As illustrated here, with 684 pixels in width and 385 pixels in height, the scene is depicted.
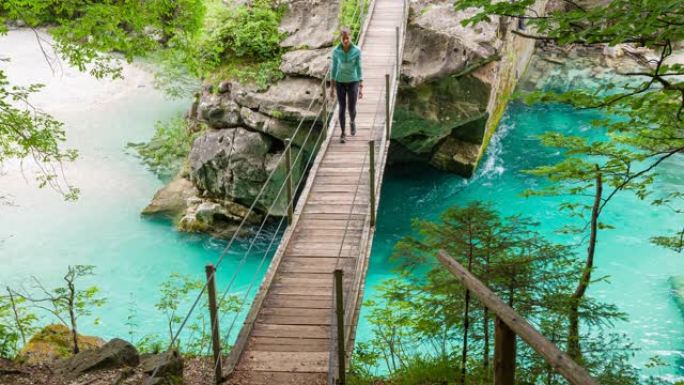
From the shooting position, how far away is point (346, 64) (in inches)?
310

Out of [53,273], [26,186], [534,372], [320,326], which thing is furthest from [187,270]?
[534,372]

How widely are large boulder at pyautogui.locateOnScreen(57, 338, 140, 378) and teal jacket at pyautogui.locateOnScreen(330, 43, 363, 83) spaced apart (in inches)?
170

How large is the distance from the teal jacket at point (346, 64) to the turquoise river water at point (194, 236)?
11.0ft

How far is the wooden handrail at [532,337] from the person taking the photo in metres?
2.45

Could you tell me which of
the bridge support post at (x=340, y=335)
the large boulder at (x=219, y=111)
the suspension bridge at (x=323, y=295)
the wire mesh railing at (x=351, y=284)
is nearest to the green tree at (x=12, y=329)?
the suspension bridge at (x=323, y=295)

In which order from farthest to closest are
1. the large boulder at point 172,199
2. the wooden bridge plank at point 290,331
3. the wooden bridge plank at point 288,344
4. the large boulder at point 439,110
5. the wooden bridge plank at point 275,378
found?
the large boulder at point 172,199, the large boulder at point 439,110, the wooden bridge plank at point 290,331, the wooden bridge plank at point 288,344, the wooden bridge plank at point 275,378

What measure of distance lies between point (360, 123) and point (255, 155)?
12.6ft

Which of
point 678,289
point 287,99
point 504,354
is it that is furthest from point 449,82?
point 504,354

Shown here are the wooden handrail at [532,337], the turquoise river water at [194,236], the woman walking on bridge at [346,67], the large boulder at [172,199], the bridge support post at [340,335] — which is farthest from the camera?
the large boulder at [172,199]

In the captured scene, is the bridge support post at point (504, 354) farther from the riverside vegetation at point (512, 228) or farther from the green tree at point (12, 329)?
the green tree at point (12, 329)

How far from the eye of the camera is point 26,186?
52.1 ft

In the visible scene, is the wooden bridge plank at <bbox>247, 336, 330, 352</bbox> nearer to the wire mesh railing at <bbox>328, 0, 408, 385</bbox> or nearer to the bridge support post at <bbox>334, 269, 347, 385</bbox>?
the wire mesh railing at <bbox>328, 0, 408, 385</bbox>

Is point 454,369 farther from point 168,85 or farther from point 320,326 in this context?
point 168,85

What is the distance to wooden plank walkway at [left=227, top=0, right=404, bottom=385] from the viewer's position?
15.1ft
